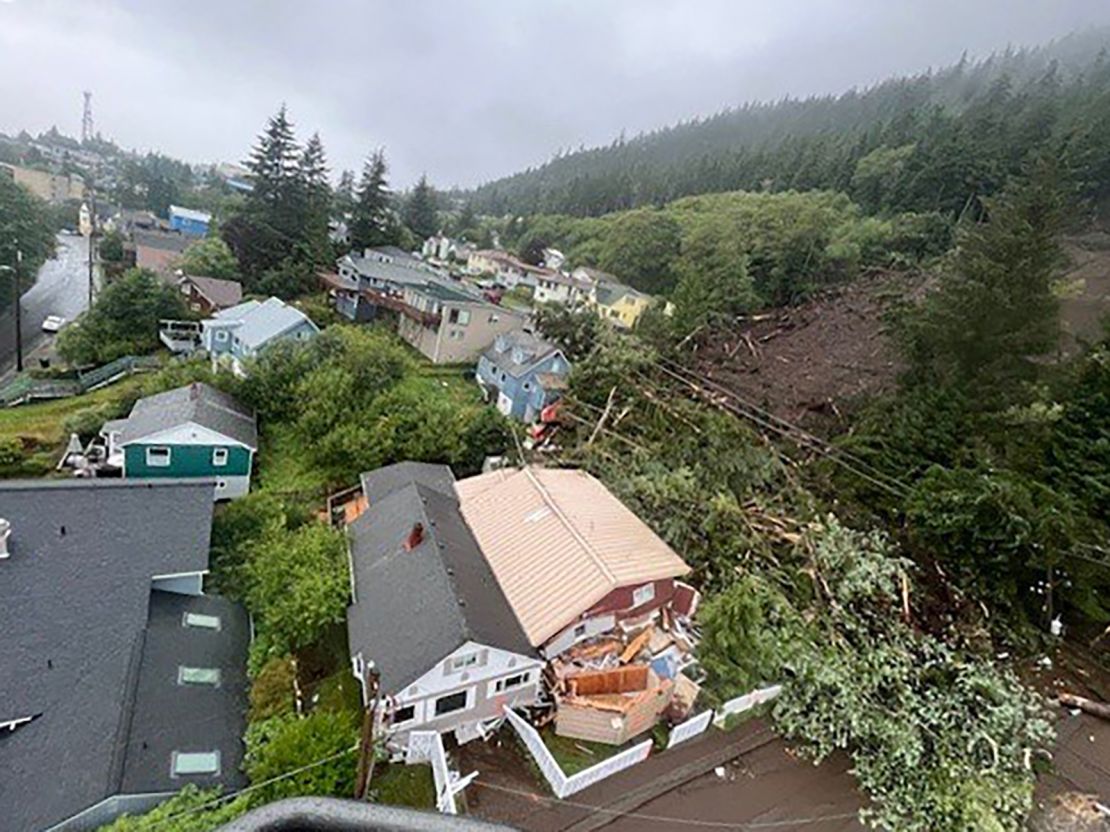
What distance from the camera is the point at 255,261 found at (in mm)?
37656

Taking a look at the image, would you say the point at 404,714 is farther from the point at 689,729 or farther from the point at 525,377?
the point at 525,377

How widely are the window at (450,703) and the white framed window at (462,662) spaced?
535mm

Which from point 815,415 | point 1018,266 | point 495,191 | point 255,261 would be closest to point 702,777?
point 815,415

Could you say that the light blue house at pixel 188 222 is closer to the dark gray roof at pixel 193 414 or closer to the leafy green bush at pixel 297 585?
the dark gray roof at pixel 193 414

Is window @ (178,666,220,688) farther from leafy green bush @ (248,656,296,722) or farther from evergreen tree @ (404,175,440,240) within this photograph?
evergreen tree @ (404,175,440,240)

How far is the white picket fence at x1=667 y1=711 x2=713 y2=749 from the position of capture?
37.6 ft

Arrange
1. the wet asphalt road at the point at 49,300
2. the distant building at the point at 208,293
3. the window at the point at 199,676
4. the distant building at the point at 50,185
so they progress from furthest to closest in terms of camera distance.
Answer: the distant building at the point at 50,185, the wet asphalt road at the point at 49,300, the distant building at the point at 208,293, the window at the point at 199,676

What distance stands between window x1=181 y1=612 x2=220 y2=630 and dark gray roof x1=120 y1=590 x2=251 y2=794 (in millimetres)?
85

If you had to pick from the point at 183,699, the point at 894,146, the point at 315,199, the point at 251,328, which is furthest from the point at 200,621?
the point at 894,146

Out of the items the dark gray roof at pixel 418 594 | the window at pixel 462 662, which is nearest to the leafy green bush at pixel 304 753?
the dark gray roof at pixel 418 594

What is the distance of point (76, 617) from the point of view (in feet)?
35.4

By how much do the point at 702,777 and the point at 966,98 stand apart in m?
123

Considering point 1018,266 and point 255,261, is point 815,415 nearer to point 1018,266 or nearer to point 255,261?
point 1018,266

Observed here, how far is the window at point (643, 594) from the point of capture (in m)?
13.2
